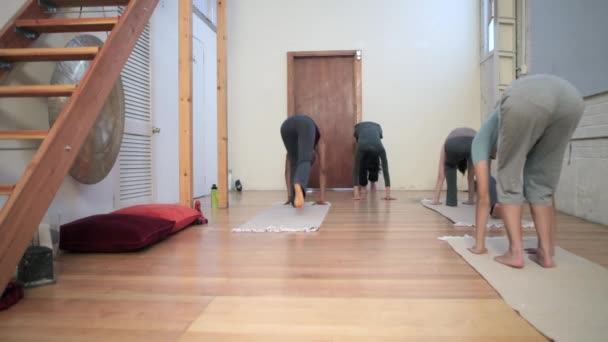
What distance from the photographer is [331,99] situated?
6.09m

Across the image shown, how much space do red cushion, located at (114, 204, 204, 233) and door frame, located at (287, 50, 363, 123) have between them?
337 centimetres

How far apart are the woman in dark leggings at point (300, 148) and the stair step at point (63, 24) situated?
1600 millimetres

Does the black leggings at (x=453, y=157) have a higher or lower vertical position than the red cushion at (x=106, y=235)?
higher

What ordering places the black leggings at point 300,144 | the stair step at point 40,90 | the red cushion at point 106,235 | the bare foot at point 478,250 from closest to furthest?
the stair step at point 40,90, the bare foot at point 478,250, the red cushion at point 106,235, the black leggings at point 300,144

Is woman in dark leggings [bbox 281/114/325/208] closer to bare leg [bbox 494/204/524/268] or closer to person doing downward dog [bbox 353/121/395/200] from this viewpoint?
person doing downward dog [bbox 353/121/395/200]

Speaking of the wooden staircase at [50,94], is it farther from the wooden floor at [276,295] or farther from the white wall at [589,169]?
the white wall at [589,169]

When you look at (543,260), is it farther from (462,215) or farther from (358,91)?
(358,91)

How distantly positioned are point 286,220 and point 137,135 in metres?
1.49

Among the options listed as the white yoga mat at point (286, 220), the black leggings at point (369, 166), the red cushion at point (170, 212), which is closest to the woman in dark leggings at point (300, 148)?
the white yoga mat at point (286, 220)

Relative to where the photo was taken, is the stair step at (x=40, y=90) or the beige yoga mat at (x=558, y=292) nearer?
the beige yoga mat at (x=558, y=292)

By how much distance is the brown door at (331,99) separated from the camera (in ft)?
19.8

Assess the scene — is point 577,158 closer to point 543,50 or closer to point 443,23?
point 543,50

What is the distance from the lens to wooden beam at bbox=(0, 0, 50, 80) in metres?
2.00

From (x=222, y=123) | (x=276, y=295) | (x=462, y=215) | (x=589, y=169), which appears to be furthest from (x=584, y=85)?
(x=222, y=123)
